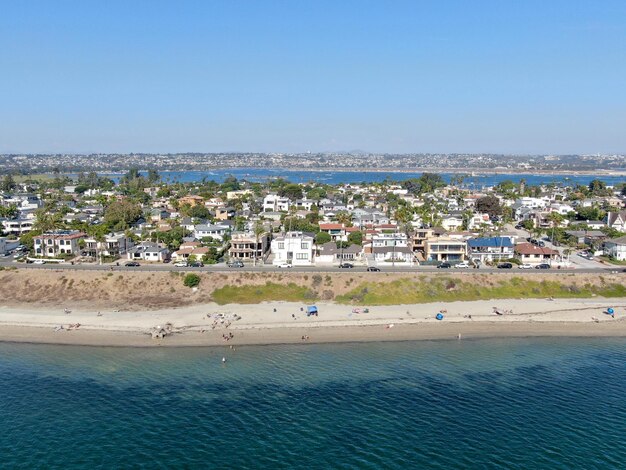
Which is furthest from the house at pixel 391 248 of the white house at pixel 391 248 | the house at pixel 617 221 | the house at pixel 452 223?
the house at pixel 617 221

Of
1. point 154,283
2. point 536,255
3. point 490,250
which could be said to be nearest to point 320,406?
point 154,283

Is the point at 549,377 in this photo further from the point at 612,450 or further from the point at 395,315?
the point at 395,315

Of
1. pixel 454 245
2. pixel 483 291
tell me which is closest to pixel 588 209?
pixel 454 245

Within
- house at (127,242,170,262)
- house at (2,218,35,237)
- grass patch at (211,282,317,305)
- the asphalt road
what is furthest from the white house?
house at (2,218,35,237)

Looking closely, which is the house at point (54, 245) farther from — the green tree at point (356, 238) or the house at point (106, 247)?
the green tree at point (356, 238)

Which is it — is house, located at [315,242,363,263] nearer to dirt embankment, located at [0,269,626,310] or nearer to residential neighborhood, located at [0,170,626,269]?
residential neighborhood, located at [0,170,626,269]
